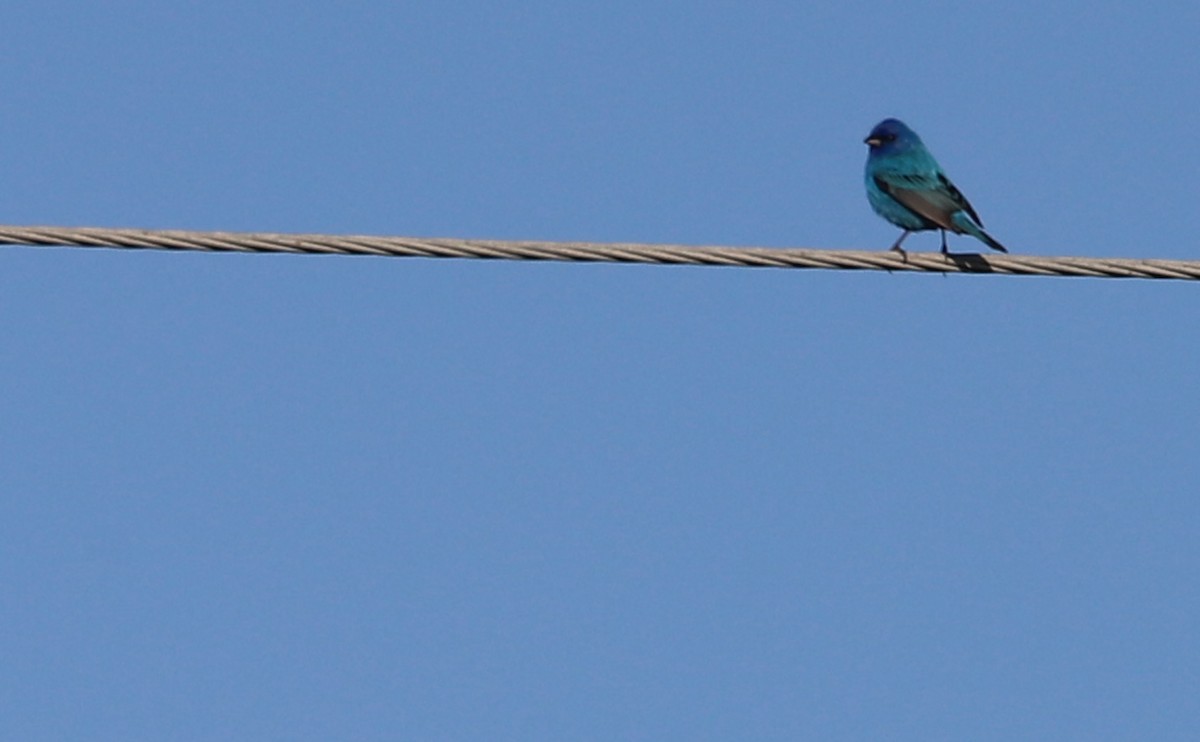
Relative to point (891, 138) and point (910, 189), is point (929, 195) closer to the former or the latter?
point (910, 189)

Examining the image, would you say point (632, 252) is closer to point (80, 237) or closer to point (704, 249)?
point (704, 249)

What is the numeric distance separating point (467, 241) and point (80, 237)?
1.34 metres

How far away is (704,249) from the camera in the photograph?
786 centimetres

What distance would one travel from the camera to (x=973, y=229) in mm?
11945

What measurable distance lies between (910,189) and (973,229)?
116 cm

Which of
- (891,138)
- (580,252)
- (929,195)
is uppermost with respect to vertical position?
(891,138)

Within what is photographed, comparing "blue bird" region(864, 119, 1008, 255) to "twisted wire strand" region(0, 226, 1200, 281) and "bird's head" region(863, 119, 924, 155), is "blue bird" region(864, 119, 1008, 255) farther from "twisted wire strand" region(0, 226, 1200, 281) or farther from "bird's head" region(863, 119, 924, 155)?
"twisted wire strand" region(0, 226, 1200, 281)

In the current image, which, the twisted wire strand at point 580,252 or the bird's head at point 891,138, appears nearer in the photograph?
the twisted wire strand at point 580,252

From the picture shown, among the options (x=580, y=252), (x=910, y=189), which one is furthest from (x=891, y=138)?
(x=580, y=252)

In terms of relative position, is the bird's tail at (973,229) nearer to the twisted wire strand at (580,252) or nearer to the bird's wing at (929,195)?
the bird's wing at (929,195)

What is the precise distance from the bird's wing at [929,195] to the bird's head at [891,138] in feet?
1.68

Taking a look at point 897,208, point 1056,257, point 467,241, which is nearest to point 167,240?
point 467,241

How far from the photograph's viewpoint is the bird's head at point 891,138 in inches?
555

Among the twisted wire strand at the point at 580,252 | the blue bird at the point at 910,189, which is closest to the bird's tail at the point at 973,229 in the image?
the blue bird at the point at 910,189
